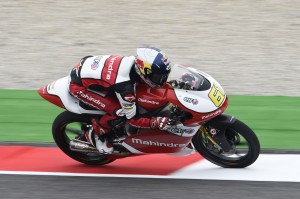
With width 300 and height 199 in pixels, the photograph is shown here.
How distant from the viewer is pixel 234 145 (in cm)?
732

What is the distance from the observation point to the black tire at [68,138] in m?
7.52

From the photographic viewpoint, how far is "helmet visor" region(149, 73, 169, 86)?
6.95 meters

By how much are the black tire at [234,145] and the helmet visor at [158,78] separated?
677 mm

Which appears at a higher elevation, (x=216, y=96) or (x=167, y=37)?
(x=216, y=96)

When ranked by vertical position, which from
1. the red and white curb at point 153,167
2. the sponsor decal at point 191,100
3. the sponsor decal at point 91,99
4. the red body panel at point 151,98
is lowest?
the red and white curb at point 153,167

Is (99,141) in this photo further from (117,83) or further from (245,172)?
(245,172)

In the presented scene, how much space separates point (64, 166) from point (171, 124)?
1.38 metres

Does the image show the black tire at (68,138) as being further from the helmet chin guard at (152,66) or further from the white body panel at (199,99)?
the white body panel at (199,99)

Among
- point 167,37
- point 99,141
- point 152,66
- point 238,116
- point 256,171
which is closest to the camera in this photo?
point 152,66

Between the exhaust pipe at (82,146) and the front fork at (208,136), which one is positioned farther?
the exhaust pipe at (82,146)

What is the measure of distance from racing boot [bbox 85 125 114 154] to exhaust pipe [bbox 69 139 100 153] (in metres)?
0.05

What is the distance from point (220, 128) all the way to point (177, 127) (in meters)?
0.44

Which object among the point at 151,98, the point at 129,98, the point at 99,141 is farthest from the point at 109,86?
the point at 99,141

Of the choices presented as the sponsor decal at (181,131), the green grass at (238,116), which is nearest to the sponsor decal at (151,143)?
the sponsor decal at (181,131)
